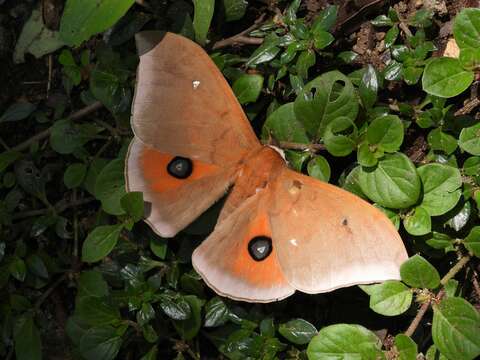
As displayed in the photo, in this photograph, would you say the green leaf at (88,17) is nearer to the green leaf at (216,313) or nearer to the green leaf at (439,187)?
the green leaf at (216,313)

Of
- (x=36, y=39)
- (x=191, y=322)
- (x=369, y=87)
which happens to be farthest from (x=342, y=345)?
(x=36, y=39)

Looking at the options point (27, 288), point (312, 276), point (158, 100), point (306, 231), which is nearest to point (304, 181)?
point (306, 231)

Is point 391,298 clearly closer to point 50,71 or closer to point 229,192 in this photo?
point 229,192

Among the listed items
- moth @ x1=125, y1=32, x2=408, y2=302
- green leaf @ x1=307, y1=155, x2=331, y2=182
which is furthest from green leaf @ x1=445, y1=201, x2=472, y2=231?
green leaf @ x1=307, y1=155, x2=331, y2=182

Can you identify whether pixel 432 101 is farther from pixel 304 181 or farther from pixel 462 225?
pixel 304 181

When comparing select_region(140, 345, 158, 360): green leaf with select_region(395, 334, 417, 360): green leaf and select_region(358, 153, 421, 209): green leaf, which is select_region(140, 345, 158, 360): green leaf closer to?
select_region(395, 334, 417, 360): green leaf

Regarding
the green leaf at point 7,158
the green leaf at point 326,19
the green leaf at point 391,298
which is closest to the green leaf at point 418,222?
the green leaf at point 391,298
